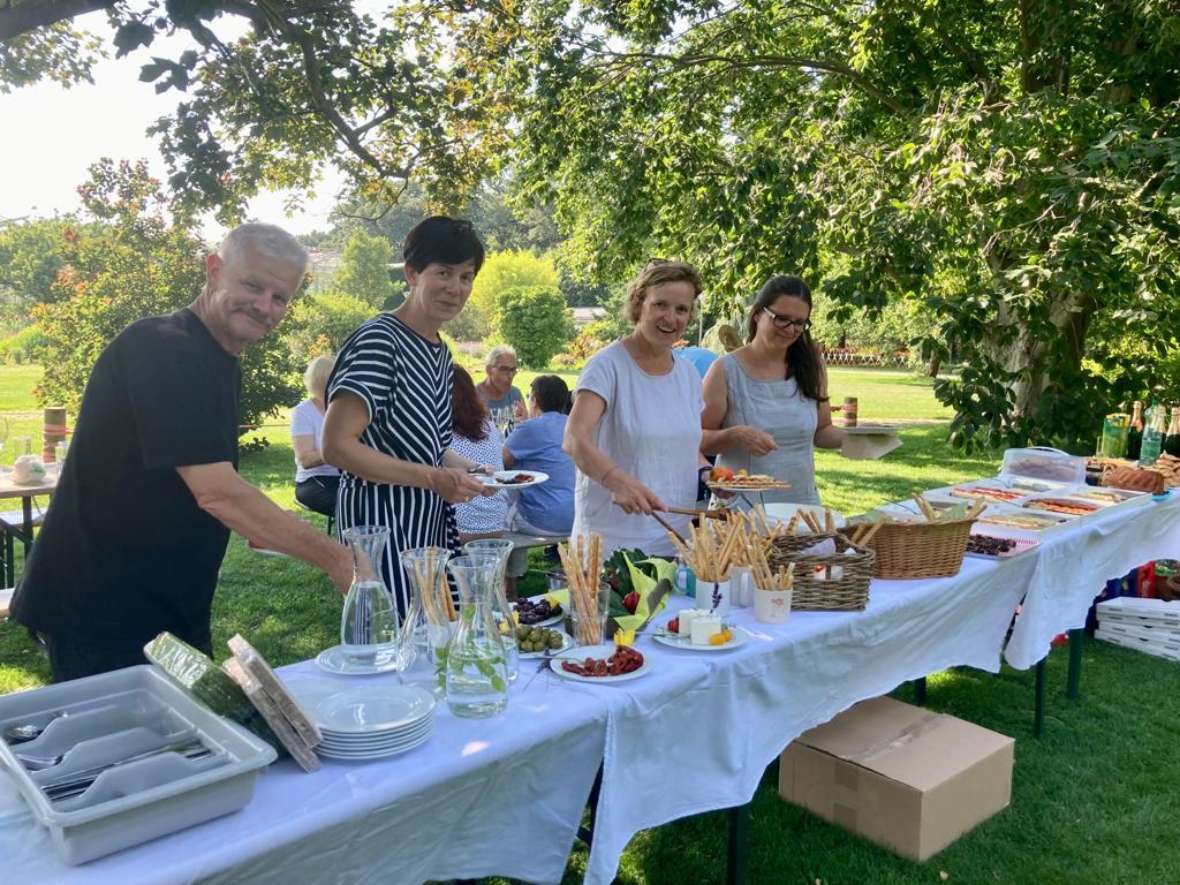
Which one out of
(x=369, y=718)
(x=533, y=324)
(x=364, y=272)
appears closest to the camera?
(x=369, y=718)

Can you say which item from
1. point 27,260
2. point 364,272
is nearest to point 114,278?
point 27,260

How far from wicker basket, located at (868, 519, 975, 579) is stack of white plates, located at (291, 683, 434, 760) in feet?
5.09

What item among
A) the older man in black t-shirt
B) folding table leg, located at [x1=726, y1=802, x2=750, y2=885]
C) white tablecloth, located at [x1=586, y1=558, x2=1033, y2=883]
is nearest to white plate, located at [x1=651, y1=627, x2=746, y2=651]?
white tablecloth, located at [x1=586, y1=558, x2=1033, y2=883]

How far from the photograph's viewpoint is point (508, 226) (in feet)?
216

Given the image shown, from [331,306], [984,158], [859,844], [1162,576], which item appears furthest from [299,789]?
[331,306]

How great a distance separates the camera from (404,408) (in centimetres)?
214

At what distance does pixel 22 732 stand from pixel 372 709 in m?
0.50

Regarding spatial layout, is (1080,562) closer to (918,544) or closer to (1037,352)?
(918,544)

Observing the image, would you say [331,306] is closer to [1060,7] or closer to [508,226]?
[1060,7]

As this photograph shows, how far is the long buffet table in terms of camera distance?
1142 mm

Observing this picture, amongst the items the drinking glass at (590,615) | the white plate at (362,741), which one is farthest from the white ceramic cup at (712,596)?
the white plate at (362,741)

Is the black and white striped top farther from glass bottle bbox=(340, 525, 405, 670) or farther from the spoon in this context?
the spoon

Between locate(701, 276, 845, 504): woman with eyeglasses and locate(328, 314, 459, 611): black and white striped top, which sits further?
locate(701, 276, 845, 504): woman with eyeglasses

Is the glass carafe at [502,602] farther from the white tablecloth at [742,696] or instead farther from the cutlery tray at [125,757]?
the cutlery tray at [125,757]
